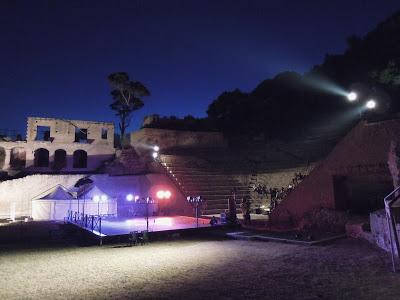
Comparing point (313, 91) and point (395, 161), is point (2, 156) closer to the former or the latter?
point (313, 91)

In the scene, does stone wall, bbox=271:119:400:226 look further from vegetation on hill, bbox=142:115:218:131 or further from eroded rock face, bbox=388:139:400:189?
vegetation on hill, bbox=142:115:218:131

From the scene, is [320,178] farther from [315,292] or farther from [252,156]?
[252,156]

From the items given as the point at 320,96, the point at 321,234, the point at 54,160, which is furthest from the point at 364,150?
the point at 54,160

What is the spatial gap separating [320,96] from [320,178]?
21245 millimetres

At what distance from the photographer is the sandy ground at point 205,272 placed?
5441mm

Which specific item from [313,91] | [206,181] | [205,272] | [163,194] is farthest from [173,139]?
[205,272]

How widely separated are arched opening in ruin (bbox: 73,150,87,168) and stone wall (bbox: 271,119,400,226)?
24487mm

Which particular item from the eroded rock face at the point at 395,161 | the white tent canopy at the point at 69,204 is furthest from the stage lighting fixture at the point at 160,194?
the eroded rock face at the point at 395,161

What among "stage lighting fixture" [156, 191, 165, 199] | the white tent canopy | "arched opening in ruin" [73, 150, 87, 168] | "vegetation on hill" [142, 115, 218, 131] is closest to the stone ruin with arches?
"arched opening in ruin" [73, 150, 87, 168]

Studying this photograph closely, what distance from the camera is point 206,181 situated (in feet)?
64.6

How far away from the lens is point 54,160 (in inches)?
1225

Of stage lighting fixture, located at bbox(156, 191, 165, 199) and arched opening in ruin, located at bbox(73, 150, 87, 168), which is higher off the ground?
arched opening in ruin, located at bbox(73, 150, 87, 168)

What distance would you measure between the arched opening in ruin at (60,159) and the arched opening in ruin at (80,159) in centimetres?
108

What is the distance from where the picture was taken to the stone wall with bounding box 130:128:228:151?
2761cm
